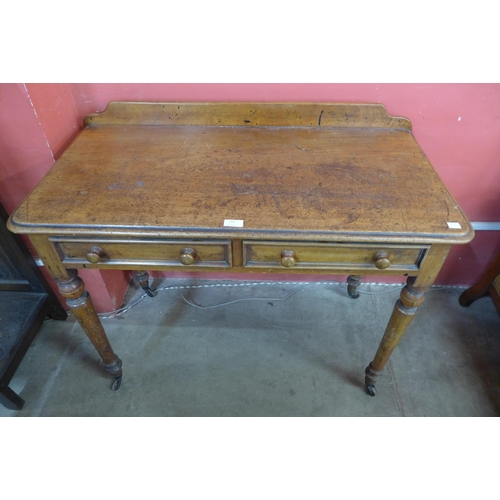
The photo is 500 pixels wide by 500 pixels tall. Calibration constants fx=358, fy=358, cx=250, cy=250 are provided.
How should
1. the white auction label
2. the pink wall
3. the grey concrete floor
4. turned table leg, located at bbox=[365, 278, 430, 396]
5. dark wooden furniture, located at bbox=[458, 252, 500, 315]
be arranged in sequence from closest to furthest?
the white auction label → turned table leg, located at bbox=[365, 278, 430, 396] → the pink wall → the grey concrete floor → dark wooden furniture, located at bbox=[458, 252, 500, 315]

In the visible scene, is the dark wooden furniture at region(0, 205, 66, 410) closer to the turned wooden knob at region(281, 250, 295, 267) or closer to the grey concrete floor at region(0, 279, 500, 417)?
the grey concrete floor at region(0, 279, 500, 417)

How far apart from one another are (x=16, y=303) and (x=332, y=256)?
157 cm

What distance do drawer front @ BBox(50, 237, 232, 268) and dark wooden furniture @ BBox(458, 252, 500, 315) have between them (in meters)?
1.49

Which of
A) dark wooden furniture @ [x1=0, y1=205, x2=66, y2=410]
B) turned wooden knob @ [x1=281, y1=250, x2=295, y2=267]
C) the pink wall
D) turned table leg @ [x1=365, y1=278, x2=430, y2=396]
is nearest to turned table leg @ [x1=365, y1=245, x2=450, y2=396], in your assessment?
turned table leg @ [x1=365, y1=278, x2=430, y2=396]

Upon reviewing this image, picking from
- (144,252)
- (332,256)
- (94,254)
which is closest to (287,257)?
(332,256)

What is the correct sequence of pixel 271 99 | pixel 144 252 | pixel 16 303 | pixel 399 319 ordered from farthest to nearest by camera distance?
pixel 16 303, pixel 271 99, pixel 399 319, pixel 144 252

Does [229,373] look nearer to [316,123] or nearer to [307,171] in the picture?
[307,171]

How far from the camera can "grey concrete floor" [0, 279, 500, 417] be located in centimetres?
167

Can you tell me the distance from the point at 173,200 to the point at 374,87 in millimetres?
956

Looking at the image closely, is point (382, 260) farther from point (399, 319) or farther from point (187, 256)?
point (187, 256)

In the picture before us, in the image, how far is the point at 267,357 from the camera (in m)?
1.85

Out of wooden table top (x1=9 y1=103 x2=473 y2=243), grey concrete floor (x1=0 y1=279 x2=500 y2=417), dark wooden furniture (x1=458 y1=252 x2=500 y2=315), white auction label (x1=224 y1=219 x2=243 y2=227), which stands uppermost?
wooden table top (x1=9 y1=103 x2=473 y2=243)

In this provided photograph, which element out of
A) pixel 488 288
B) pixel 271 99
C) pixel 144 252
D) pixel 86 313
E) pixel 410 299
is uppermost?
pixel 271 99

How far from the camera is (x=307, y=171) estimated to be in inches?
49.8
